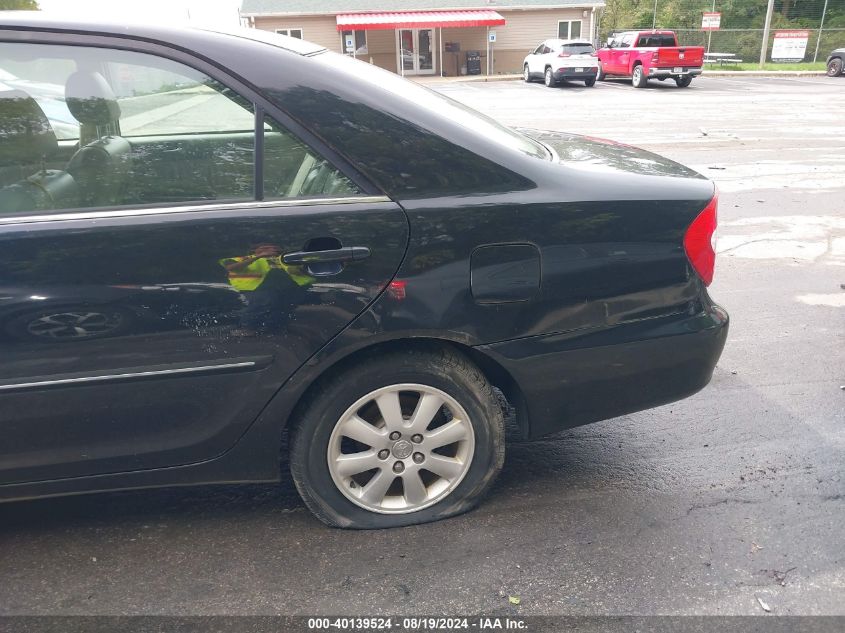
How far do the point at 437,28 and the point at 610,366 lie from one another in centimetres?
3576

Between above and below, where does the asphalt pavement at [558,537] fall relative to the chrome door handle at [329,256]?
below

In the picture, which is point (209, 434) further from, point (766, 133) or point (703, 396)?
point (766, 133)

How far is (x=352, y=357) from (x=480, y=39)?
36.6 m

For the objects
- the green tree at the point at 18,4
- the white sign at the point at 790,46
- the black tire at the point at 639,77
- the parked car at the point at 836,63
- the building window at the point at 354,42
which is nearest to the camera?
the black tire at the point at 639,77

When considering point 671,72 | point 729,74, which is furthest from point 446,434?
point 729,74

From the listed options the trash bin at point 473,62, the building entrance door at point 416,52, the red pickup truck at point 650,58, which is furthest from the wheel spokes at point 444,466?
the building entrance door at point 416,52

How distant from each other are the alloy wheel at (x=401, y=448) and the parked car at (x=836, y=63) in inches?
1247

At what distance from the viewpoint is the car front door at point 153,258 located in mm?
2352

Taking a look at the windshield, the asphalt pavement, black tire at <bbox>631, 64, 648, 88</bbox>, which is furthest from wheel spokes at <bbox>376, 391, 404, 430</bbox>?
black tire at <bbox>631, 64, 648, 88</bbox>

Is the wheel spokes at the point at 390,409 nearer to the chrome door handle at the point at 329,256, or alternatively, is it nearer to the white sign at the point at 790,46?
the chrome door handle at the point at 329,256

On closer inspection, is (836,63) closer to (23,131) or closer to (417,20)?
(417,20)

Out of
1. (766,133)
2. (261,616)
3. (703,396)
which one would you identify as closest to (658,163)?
(703,396)

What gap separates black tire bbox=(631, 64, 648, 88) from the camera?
25062mm

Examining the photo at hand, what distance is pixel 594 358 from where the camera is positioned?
9.05 ft
